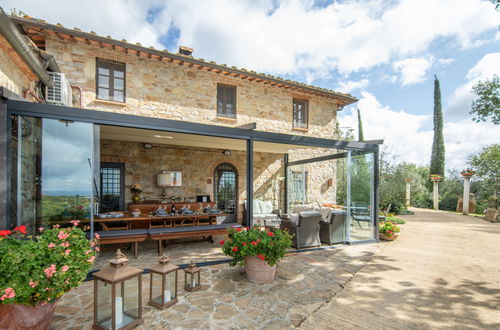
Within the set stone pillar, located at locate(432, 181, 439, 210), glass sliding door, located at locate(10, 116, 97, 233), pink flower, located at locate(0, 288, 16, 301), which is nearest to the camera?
pink flower, located at locate(0, 288, 16, 301)

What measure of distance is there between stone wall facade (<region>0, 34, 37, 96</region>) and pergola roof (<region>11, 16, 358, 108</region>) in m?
2.45

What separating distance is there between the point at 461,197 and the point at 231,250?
1595cm

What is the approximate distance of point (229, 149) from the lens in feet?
28.1

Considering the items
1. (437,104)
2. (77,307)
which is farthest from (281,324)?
(437,104)

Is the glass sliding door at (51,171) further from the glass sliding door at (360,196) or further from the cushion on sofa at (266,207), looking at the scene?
the cushion on sofa at (266,207)

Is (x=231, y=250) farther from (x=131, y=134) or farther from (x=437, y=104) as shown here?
(x=437, y=104)

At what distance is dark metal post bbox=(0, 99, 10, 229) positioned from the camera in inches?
118

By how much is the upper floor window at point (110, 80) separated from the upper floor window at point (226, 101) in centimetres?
283

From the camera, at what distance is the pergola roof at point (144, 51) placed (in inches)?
223

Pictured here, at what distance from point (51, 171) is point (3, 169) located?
559 mm

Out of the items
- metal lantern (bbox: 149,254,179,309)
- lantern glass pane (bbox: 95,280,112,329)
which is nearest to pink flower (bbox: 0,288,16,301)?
lantern glass pane (bbox: 95,280,112,329)

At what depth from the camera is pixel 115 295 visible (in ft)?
7.29

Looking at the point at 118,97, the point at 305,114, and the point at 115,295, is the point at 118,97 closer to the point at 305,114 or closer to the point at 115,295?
the point at 115,295

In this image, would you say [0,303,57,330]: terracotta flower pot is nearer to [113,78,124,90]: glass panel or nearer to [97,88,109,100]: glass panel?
[97,88,109,100]: glass panel
